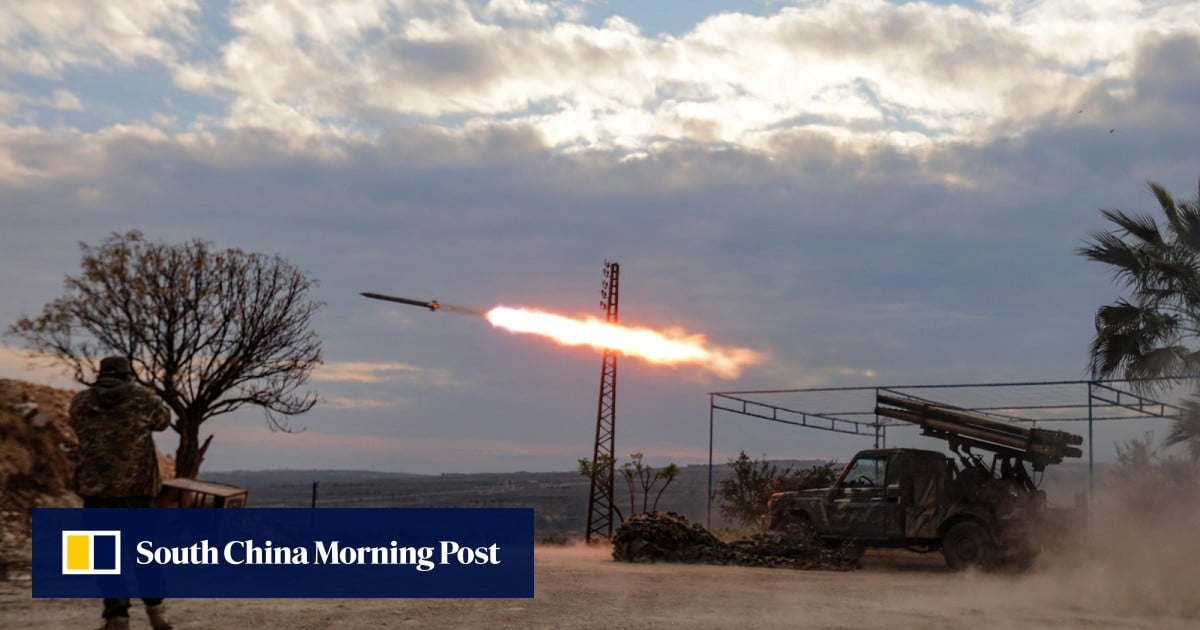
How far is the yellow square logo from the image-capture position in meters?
11.9

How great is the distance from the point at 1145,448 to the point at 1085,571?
1442 centimetres

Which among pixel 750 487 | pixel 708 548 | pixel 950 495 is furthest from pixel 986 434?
pixel 750 487

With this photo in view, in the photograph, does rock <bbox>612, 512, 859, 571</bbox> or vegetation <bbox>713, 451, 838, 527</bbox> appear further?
vegetation <bbox>713, 451, 838, 527</bbox>

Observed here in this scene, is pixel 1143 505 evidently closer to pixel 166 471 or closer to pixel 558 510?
pixel 166 471

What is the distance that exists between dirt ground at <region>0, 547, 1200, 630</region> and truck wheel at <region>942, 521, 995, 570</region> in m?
0.49

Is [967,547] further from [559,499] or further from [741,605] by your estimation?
[559,499]

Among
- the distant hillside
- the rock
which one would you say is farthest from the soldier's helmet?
the rock

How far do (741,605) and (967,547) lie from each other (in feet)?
23.9

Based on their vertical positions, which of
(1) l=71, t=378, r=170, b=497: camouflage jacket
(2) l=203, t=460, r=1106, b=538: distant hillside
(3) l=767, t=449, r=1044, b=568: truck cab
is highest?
(1) l=71, t=378, r=170, b=497: camouflage jacket

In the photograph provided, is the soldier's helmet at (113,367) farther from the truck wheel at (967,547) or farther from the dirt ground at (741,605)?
the truck wheel at (967,547)

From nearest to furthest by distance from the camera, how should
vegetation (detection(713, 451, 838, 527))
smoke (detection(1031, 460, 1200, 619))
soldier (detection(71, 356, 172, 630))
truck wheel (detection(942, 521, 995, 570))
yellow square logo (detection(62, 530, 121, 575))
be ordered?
1. soldier (detection(71, 356, 172, 630))
2. yellow square logo (detection(62, 530, 121, 575))
3. smoke (detection(1031, 460, 1200, 619))
4. truck wheel (detection(942, 521, 995, 570))
5. vegetation (detection(713, 451, 838, 527))

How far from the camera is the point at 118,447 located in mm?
9641

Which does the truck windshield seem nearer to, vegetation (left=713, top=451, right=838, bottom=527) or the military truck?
the military truck

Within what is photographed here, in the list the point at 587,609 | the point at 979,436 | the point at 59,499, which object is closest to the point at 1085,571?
the point at 979,436
